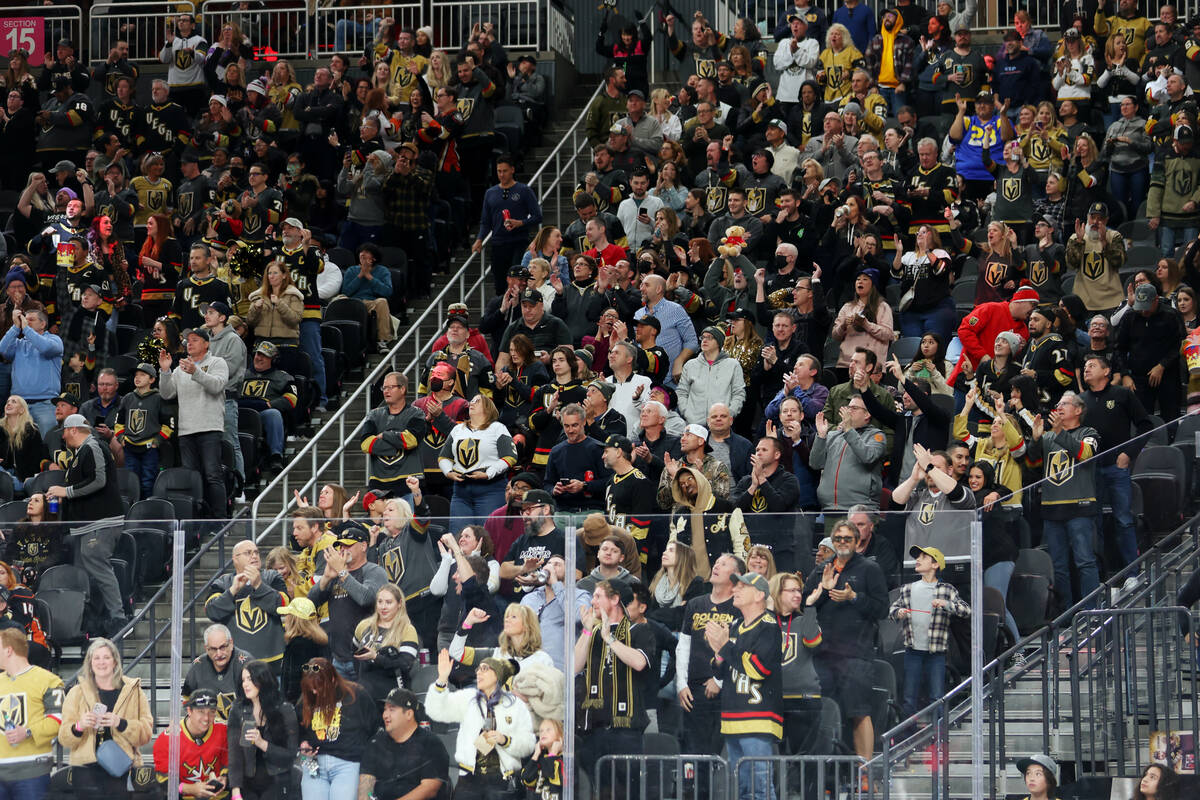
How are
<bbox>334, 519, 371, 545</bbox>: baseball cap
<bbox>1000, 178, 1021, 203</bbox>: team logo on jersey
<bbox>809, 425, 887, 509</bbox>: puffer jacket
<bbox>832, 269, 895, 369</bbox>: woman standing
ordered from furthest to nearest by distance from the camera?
<bbox>1000, 178, 1021, 203</bbox>: team logo on jersey
<bbox>832, 269, 895, 369</bbox>: woman standing
<bbox>809, 425, 887, 509</bbox>: puffer jacket
<bbox>334, 519, 371, 545</bbox>: baseball cap

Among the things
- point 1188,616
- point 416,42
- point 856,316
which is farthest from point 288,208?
point 1188,616

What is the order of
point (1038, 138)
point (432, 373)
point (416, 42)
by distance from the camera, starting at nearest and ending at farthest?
point (432, 373), point (1038, 138), point (416, 42)

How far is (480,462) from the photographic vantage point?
14.4 metres

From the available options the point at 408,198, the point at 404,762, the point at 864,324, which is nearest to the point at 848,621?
the point at 404,762

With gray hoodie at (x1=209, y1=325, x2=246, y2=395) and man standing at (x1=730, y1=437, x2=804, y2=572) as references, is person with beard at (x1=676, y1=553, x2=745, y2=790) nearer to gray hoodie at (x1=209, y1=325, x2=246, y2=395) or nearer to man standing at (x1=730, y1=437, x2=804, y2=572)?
man standing at (x1=730, y1=437, x2=804, y2=572)

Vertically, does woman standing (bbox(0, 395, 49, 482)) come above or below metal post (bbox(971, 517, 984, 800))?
above

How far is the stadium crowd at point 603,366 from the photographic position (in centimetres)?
1077

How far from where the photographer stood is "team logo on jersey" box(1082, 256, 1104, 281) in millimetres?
16531

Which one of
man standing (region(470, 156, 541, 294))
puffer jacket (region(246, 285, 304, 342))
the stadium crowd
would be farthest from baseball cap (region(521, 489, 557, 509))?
man standing (region(470, 156, 541, 294))

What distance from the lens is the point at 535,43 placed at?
2367 cm

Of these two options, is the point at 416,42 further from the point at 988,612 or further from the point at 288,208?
the point at 988,612

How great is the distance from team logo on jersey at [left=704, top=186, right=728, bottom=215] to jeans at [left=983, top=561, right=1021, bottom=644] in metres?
7.80

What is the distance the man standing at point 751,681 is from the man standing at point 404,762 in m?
1.54

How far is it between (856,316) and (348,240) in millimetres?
6235
